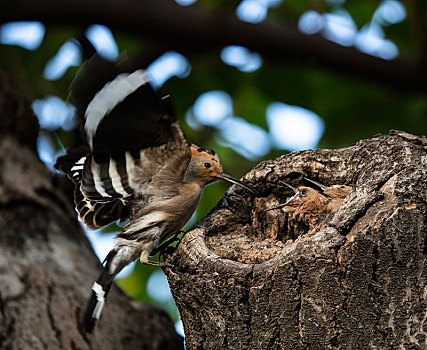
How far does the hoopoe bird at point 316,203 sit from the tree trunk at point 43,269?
0.98m

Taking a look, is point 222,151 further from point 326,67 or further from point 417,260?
point 417,260

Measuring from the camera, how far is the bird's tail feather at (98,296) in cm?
266

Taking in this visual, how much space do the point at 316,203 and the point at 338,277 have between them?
A: 18.0 inches

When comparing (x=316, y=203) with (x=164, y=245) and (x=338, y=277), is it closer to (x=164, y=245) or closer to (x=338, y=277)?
(x=338, y=277)

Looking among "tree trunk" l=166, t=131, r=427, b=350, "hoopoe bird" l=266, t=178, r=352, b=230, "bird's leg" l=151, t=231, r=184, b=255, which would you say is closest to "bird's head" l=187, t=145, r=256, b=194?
"bird's leg" l=151, t=231, r=184, b=255

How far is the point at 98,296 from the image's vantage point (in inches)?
105

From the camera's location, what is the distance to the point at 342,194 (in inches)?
84.7

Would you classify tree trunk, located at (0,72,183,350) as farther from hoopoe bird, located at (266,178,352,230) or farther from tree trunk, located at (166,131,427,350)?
hoopoe bird, located at (266,178,352,230)

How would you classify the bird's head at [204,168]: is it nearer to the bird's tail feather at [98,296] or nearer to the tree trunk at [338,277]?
the bird's tail feather at [98,296]

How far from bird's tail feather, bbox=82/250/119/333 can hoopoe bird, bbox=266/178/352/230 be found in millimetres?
857

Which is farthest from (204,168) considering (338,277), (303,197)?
(338,277)

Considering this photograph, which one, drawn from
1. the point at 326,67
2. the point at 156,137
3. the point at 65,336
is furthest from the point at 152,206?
the point at 326,67

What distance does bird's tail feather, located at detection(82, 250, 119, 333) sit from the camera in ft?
8.73

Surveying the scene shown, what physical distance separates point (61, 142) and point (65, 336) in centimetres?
180
